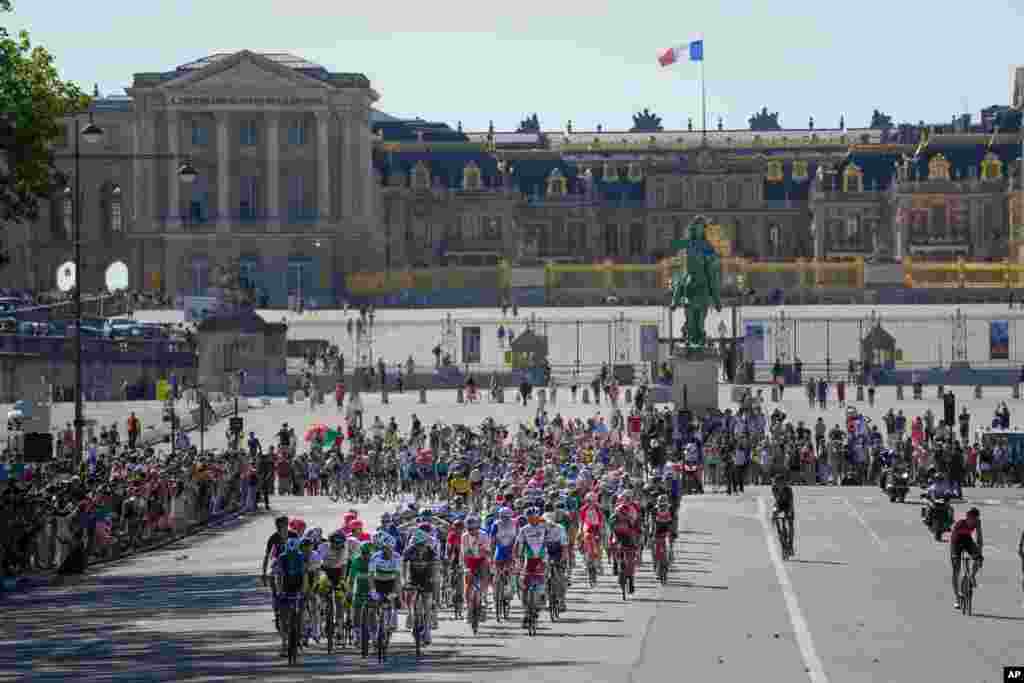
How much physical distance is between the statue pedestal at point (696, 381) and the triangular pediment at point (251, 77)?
92509 millimetres

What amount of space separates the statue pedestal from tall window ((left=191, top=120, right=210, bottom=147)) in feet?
307

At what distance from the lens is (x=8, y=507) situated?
44625mm

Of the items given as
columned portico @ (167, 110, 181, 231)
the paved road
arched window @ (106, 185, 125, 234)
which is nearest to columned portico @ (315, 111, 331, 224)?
columned portico @ (167, 110, 181, 231)

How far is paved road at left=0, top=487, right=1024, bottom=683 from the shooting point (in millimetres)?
31703

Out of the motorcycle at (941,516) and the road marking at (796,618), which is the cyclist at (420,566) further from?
A: the motorcycle at (941,516)

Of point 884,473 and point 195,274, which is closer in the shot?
point 884,473

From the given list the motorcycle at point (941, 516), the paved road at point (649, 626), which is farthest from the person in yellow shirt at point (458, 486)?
the motorcycle at point (941, 516)

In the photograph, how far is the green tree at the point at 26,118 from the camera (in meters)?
48.4

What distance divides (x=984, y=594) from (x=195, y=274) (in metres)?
130

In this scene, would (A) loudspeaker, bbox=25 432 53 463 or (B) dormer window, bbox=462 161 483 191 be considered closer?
(A) loudspeaker, bbox=25 432 53 463

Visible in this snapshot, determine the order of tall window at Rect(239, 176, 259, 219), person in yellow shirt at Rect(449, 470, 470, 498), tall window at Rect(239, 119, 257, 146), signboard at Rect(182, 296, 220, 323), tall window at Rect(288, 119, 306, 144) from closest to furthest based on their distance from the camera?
person in yellow shirt at Rect(449, 470, 470, 498), signboard at Rect(182, 296, 220, 323), tall window at Rect(239, 119, 257, 146), tall window at Rect(239, 176, 259, 219), tall window at Rect(288, 119, 306, 144)

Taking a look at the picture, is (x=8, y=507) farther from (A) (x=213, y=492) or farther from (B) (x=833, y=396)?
(B) (x=833, y=396)

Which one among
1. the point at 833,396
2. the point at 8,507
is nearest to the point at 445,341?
the point at 833,396

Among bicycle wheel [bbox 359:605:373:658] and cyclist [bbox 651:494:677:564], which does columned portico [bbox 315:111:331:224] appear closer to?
cyclist [bbox 651:494:677:564]
